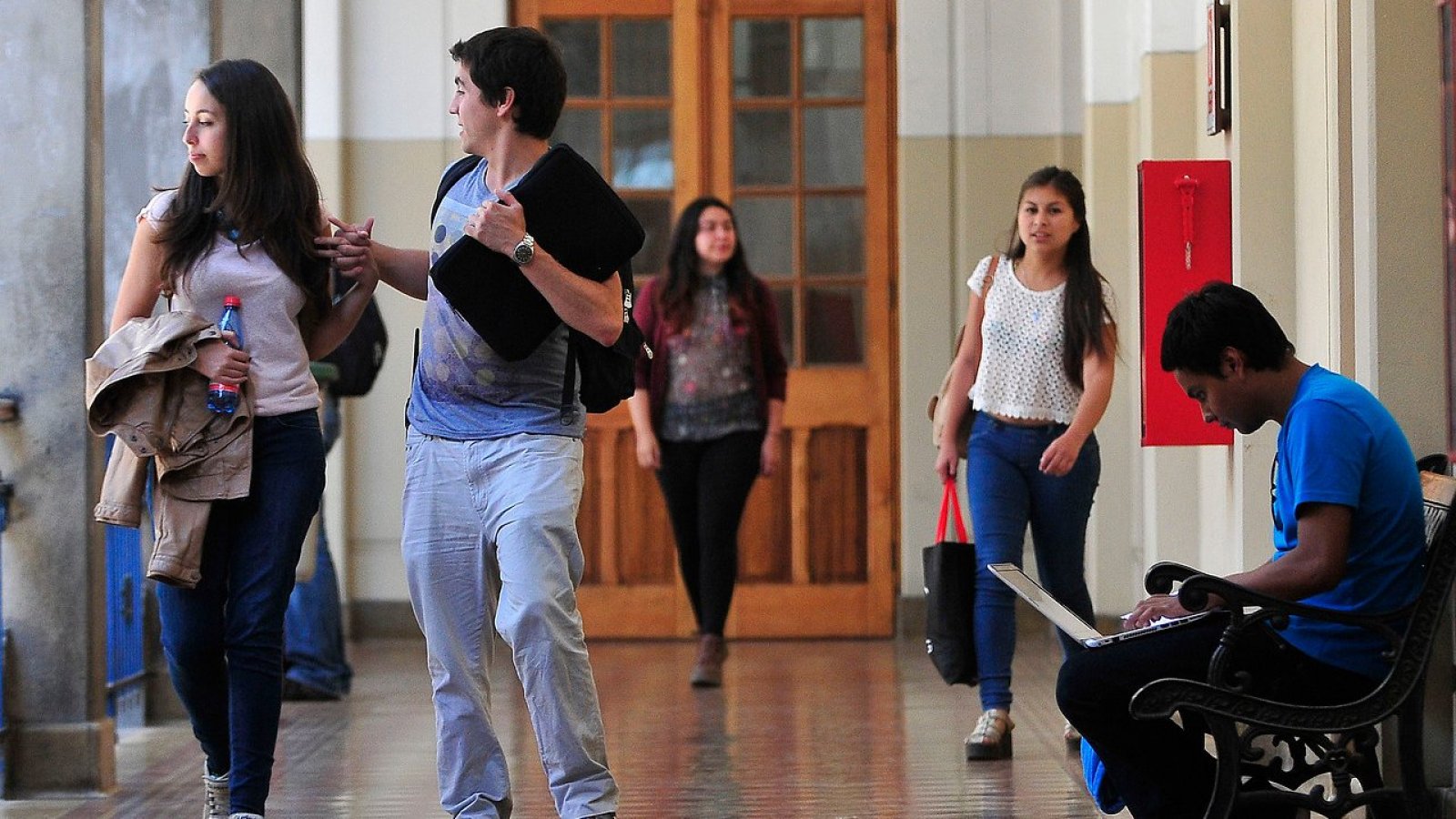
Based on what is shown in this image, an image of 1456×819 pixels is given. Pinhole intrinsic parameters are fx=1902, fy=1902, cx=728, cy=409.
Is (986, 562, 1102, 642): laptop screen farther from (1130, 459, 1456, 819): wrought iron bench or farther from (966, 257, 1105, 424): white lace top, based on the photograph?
(966, 257, 1105, 424): white lace top

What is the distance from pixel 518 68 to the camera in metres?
3.84

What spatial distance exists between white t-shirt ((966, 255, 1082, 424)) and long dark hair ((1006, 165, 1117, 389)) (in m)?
0.03

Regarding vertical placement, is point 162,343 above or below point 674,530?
above

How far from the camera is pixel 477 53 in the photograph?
3.84 m

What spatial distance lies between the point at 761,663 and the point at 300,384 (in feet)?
13.5

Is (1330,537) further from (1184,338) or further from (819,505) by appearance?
(819,505)

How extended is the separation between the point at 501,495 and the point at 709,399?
348 cm

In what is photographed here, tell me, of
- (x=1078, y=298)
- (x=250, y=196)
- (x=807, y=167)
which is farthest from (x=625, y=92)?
(x=250, y=196)

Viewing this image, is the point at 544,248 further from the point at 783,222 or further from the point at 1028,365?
the point at 783,222

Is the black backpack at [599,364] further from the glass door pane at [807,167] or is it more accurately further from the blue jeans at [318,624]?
the glass door pane at [807,167]

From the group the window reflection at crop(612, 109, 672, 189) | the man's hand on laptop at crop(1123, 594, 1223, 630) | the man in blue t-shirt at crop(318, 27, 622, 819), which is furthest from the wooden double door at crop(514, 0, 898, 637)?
the man's hand on laptop at crop(1123, 594, 1223, 630)

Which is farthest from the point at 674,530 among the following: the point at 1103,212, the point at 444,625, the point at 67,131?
the point at 444,625

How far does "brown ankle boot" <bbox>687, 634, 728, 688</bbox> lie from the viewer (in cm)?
719

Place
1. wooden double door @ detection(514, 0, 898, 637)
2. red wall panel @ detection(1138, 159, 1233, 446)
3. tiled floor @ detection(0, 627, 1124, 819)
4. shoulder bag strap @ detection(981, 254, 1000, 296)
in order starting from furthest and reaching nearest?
wooden double door @ detection(514, 0, 898, 637)
shoulder bag strap @ detection(981, 254, 1000, 296)
red wall panel @ detection(1138, 159, 1233, 446)
tiled floor @ detection(0, 627, 1124, 819)
